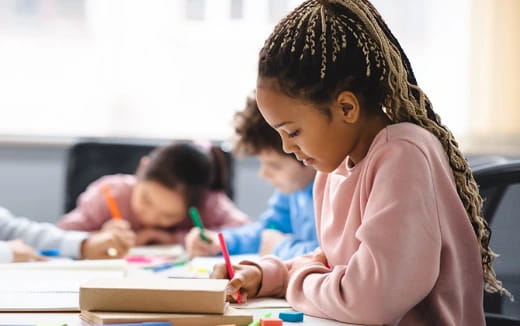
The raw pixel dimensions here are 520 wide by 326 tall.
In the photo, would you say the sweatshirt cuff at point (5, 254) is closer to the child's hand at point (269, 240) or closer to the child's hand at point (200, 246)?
the child's hand at point (200, 246)

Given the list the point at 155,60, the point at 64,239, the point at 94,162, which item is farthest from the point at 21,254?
the point at 155,60

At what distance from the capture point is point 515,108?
12.0 feet

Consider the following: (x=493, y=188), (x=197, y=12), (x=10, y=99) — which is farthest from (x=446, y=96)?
(x=493, y=188)

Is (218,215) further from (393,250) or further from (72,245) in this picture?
(393,250)

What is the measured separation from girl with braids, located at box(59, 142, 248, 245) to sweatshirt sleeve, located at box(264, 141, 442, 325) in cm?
137

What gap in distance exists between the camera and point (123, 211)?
2.70 metres

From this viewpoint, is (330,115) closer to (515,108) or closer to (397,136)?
(397,136)

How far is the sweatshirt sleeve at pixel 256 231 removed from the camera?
2.29 m

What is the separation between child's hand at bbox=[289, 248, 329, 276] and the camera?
4.44 ft

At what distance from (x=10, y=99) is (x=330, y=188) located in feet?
8.20

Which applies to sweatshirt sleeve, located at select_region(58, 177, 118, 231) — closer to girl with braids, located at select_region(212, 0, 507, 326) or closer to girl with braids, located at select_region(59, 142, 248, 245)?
girl with braids, located at select_region(59, 142, 248, 245)

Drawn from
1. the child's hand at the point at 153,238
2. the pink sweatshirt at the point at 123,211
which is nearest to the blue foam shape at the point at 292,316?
the child's hand at the point at 153,238

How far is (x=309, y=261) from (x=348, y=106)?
0.29 metres

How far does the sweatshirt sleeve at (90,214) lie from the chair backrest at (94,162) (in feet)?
0.69
